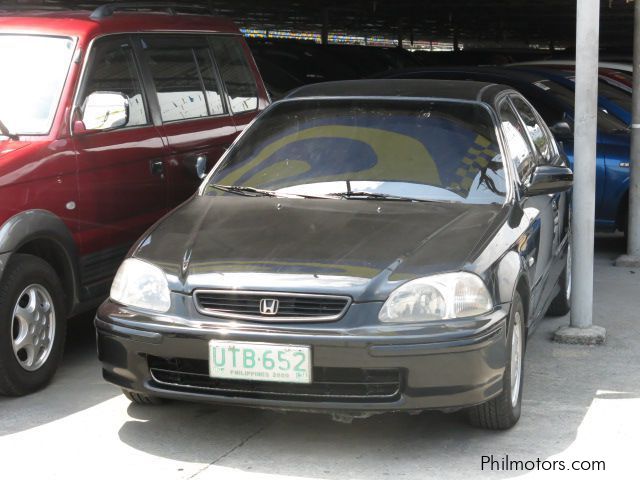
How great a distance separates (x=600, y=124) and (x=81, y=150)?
511 centimetres

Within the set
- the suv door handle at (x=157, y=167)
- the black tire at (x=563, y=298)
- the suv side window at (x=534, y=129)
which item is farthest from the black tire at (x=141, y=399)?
the black tire at (x=563, y=298)

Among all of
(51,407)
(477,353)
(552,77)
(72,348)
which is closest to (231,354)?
(477,353)

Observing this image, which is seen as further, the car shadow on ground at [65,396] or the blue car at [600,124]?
the blue car at [600,124]

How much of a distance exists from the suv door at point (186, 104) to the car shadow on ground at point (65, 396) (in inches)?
44.2

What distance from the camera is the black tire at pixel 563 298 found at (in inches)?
275

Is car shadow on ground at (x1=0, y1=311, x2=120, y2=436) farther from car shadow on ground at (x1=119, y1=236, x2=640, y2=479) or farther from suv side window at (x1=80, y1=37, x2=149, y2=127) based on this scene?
suv side window at (x1=80, y1=37, x2=149, y2=127)

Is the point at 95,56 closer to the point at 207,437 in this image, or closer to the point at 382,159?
the point at 382,159

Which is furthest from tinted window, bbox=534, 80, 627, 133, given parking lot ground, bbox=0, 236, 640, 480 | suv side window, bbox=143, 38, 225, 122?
parking lot ground, bbox=0, 236, 640, 480

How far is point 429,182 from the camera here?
17.4 feet

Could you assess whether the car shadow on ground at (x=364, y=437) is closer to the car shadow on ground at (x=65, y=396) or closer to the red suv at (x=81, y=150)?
the car shadow on ground at (x=65, y=396)

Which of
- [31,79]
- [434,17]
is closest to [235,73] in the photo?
[31,79]

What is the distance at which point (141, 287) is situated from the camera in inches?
183

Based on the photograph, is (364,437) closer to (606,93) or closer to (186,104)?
(186,104)

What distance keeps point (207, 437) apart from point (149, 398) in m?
0.45
